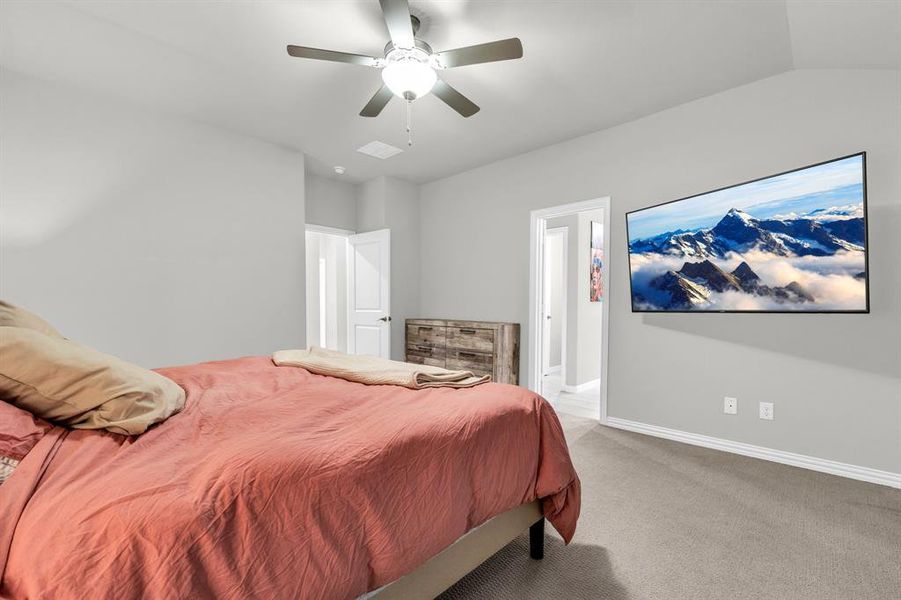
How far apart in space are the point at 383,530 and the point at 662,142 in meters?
3.44

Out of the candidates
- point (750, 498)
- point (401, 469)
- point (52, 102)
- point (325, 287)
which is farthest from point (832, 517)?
point (325, 287)

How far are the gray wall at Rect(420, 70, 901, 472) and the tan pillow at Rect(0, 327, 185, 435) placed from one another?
3323 mm

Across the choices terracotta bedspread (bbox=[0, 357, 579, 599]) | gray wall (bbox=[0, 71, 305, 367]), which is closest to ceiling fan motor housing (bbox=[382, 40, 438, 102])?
terracotta bedspread (bbox=[0, 357, 579, 599])

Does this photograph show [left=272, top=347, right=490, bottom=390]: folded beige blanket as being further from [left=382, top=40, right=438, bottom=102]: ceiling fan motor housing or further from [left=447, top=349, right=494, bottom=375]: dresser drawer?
[left=447, top=349, right=494, bottom=375]: dresser drawer

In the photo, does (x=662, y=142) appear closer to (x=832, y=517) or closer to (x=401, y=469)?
(x=832, y=517)

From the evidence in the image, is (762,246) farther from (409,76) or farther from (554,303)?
(554,303)

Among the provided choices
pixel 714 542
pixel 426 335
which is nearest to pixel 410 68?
pixel 714 542

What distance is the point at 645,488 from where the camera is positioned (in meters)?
2.44

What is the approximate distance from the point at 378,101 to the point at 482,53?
2.43ft

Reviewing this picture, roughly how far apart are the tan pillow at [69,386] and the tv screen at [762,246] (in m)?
3.15

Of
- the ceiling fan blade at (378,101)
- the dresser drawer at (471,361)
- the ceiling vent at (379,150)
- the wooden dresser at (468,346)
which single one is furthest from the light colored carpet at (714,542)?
the ceiling vent at (379,150)

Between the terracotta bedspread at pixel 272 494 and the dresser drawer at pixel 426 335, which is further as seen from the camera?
the dresser drawer at pixel 426 335

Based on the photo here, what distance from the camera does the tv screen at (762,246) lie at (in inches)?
88.8

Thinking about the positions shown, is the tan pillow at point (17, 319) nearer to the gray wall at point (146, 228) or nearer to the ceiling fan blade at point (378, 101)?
the gray wall at point (146, 228)
